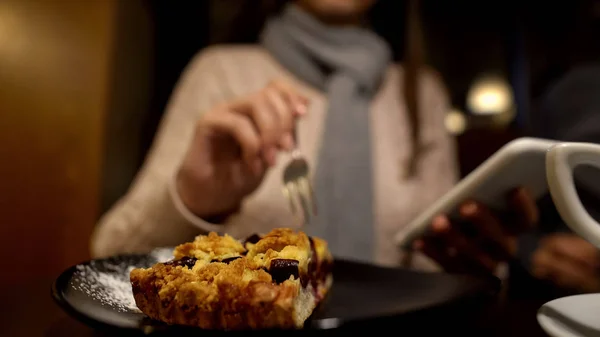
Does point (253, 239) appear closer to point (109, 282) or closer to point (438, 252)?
point (109, 282)

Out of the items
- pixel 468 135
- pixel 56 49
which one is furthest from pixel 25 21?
pixel 468 135

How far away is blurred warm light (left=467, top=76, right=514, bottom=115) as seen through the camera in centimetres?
214

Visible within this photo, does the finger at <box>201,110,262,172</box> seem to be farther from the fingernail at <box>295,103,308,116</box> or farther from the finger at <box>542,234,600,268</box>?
the finger at <box>542,234,600,268</box>

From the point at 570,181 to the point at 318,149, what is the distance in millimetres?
727

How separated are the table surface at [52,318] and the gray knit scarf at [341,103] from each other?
1.47 ft

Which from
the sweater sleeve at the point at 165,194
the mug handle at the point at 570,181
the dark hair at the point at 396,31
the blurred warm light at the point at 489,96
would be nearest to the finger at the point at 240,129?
the sweater sleeve at the point at 165,194

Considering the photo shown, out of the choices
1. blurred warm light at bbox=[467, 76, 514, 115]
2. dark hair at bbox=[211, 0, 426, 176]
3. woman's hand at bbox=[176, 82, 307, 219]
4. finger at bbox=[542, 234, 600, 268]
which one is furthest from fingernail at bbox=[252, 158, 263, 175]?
blurred warm light at bbox=[467, 76, 514, 115]

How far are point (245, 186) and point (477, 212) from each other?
36 centimetres

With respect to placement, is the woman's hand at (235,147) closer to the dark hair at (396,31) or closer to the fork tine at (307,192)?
the fork tine at (307,192)

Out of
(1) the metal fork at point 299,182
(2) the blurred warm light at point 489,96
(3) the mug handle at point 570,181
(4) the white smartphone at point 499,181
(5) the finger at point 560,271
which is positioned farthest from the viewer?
(2) the blurred warm light at point 489,96

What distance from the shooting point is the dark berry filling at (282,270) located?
33 centimetres

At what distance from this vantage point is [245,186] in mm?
718

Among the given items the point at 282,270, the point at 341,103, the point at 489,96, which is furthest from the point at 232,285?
the point at 489,96

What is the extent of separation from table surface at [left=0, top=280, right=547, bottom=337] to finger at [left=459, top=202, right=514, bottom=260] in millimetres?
95
